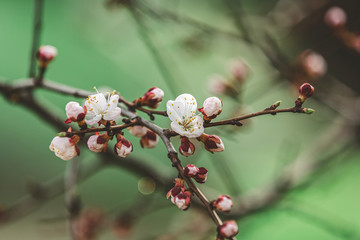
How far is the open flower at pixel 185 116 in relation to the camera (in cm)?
64

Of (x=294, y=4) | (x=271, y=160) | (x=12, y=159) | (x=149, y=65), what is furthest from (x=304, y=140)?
(x=12, y=159)

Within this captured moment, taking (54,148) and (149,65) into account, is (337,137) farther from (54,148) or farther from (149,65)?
(149,65)

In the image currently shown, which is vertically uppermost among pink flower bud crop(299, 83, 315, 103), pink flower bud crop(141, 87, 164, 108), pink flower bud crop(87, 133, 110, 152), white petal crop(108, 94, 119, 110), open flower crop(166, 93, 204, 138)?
pink flower bud crop(299, 83, 315, 103)

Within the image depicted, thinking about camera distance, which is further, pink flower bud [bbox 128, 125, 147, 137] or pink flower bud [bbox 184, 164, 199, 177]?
pink flower bud [bbox 128, 125, 147, 137]

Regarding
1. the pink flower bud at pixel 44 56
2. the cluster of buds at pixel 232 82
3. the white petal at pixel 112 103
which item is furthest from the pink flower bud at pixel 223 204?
the cluster of buds at pixel 232 82

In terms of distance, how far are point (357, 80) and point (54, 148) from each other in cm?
422

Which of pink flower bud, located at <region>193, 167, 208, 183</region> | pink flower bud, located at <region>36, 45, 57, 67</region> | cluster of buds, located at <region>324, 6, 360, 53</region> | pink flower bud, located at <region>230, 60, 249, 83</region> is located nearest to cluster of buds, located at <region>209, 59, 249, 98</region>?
pink flower bud, located at <region>230, 60, 249, 83</region>

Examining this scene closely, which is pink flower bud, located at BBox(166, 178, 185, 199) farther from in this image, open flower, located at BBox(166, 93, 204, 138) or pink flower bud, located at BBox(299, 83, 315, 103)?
pink flower bud, located at BBox(299, 83, 315, 103)

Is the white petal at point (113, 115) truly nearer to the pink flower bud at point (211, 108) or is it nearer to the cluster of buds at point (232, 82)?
the pink flower bud at point (211, 108)

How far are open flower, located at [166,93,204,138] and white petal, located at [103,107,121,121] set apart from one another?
0.10m

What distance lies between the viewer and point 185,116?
0.68 meters

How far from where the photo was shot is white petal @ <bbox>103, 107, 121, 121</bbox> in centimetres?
63

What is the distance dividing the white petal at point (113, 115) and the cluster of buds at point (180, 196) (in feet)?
0.54

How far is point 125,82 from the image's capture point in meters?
4.77
